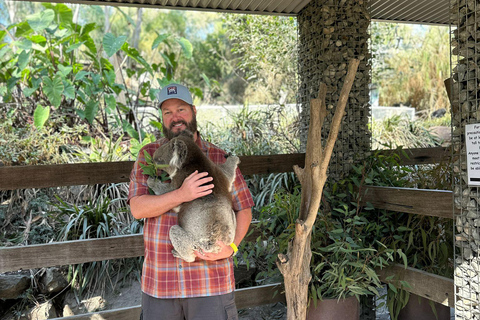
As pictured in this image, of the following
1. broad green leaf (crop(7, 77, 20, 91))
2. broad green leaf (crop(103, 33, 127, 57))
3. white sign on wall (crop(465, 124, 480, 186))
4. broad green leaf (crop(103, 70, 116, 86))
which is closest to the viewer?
white sign on wall (crop(465, 124, 480, 186))

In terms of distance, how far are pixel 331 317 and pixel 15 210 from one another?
4.34 metres

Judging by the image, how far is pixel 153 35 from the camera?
89.7ft

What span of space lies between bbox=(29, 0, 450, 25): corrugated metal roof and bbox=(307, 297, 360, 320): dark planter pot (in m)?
2.80

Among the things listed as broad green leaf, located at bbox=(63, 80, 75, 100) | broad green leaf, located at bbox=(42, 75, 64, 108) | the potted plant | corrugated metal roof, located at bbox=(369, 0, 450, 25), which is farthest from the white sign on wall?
broad green leaf, located at bbox=(63, 80, 75, 100)

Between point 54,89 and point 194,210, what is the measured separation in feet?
16.5

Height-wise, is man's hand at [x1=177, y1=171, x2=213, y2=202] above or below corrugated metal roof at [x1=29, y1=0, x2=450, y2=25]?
below

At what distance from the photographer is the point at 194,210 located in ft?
7.10

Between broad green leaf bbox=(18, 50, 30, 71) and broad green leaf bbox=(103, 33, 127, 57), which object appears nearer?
broad green leaf bbox=(103, 33, 127, 57)

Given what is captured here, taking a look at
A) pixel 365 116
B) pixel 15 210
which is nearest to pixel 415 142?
pixel 365 116

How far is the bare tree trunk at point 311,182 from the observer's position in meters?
2.74

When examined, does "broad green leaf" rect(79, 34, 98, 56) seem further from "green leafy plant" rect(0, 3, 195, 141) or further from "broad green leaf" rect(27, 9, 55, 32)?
"broad green leaf" rect(27, 9, 55, 32)

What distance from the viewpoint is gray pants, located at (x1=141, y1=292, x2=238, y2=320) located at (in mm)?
2328

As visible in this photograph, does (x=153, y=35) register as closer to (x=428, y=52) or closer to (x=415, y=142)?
(x=428, y=52)

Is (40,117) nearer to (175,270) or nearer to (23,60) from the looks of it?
(23,60)
